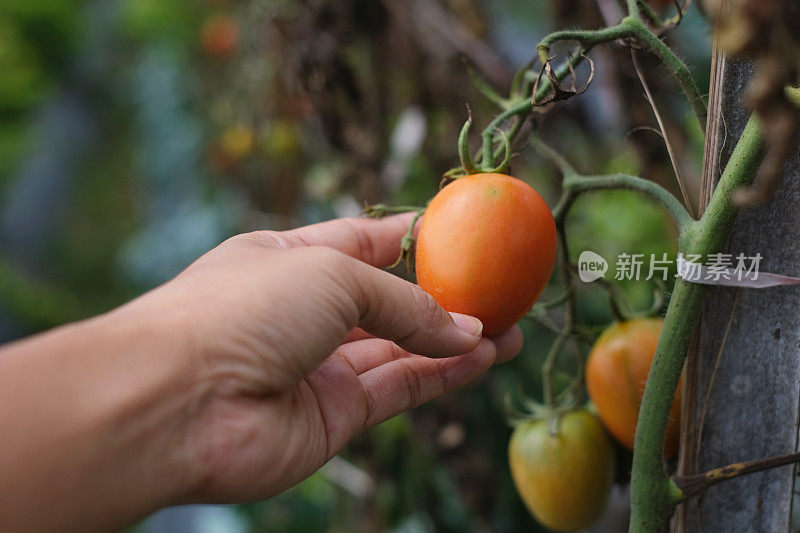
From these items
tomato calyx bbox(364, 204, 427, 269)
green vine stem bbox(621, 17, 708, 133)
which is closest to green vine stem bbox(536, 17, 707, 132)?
green vine stem bbox(621, 17, 708, 133)

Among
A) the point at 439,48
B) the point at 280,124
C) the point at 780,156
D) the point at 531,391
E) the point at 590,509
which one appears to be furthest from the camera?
the point at 280,124

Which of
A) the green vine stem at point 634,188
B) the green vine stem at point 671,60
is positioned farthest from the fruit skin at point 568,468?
the green vine stem at point 671,60

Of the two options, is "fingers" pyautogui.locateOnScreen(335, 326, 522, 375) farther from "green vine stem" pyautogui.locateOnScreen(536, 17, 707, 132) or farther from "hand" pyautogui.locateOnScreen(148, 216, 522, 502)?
"green vine stem" pyautogui.locateOnScreen(536, 17, 707, 132)

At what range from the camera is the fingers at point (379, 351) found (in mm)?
705

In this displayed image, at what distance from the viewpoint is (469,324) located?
1.94 ft

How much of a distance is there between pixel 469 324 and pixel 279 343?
0.58ft

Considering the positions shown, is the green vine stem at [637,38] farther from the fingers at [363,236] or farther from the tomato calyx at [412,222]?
the fingers at [363,236]

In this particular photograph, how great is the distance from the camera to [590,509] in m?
0.79

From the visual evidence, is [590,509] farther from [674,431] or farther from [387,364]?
[387,364]

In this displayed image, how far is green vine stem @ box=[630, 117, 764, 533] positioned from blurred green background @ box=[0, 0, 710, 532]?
5.3 inches

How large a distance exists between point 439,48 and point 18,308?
13.6 ft

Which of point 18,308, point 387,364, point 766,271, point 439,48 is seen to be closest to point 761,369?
point 766,271

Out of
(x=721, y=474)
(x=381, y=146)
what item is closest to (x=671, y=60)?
(x=721, y=474)

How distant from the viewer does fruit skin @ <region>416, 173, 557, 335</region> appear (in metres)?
0.57
